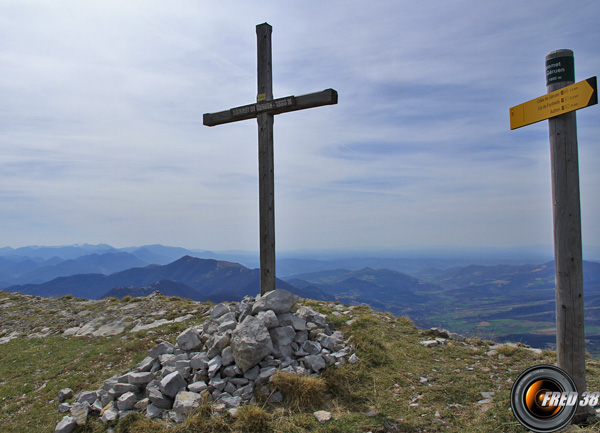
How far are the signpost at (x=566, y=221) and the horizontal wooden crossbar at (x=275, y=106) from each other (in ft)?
14.0

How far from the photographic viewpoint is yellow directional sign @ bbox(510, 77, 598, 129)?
4.33m

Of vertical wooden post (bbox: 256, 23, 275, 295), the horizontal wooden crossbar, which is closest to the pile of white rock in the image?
vertical wooden post (bbox: 256, 23, 275, 295)

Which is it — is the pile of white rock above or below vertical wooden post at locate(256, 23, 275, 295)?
below

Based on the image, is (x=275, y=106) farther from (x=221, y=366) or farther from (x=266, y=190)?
(x=221, y=366)

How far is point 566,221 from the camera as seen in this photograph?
A: 4.79 meters

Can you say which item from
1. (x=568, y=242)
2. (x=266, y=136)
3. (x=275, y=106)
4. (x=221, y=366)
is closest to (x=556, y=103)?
(x=568, y=242)

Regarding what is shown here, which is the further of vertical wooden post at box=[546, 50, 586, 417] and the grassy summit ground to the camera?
the grassy summit ground

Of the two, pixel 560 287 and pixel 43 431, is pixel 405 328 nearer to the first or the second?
pixel 560 287

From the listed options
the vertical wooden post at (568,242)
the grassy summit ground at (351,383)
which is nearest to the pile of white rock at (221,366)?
the grassy summit ground at (351,383)

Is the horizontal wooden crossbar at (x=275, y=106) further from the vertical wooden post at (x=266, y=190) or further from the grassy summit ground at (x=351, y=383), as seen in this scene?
the grassy summit ground at (x=351, y=383)

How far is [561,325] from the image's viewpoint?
488 centimetres

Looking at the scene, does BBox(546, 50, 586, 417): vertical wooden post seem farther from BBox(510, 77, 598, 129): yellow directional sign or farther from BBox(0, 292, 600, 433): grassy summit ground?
BBox(0, 292, 600, 433): grassy summit ground

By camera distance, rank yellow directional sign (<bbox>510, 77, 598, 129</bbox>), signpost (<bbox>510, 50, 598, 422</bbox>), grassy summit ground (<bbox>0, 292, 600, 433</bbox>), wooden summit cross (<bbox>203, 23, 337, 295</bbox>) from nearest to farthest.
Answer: yellow directional sign (<bbox>510, 77, 598, 129</bbox>)
signpost (<bbox>510, 50, 598, 422</bbox>)
grassy summit ground (<bbox>0, 292, 600, 433</bbox>)
wooden summit cross (<bbox>203, 23, 337, 295</bbox>)

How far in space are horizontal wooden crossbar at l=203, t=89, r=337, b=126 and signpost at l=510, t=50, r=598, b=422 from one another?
4268 millimetres
